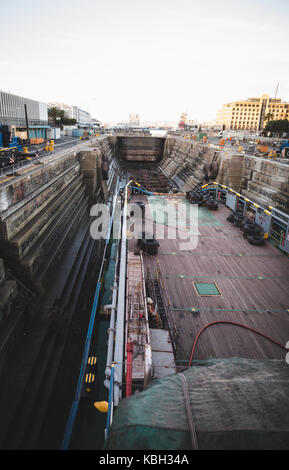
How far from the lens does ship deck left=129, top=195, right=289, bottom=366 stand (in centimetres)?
908

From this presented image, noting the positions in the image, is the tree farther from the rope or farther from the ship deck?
the rope

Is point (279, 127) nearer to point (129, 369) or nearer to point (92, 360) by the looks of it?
point (92, 360)

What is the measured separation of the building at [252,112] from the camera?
152 meters

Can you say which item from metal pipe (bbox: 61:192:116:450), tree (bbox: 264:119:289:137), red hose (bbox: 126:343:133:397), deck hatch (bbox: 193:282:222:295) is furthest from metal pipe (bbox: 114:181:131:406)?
tree (bbox: 264:119:289:137)

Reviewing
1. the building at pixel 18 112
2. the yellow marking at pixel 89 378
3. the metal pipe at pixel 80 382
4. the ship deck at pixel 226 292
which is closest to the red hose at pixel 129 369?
the ship deck at pixel 226 292

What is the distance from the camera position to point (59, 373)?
9672 mm

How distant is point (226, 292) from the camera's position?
465 inches

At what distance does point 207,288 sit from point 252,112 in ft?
569

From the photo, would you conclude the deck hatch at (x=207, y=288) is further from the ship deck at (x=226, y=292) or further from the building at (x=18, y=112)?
the building at (x=18, y=112)

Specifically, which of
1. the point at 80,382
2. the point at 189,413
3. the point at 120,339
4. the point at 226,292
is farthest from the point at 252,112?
the point at 189,413

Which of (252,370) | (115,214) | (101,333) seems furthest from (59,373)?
(115,214)

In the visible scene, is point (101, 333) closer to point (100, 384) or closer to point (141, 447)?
point (100, 384)

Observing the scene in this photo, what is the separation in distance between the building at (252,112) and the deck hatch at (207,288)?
533ft

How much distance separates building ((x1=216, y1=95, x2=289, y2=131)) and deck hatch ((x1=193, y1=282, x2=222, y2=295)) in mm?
162373
